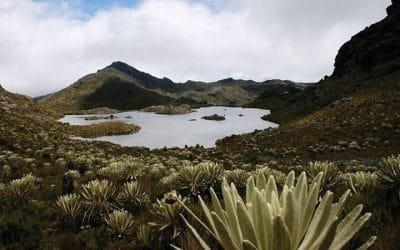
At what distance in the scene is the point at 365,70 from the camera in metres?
63.4

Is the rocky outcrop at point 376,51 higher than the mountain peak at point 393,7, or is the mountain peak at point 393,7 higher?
the mountain peak at point 393,7

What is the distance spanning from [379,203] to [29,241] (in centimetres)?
543

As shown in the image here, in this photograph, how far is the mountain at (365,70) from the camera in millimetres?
51003

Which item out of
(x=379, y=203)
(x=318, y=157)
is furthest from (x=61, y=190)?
(x=318, y=157)

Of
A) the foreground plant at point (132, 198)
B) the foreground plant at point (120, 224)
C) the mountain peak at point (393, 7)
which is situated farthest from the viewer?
the mountain peak at point (393, 7)

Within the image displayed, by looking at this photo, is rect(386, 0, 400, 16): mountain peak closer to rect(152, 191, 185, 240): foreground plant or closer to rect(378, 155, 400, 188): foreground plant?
rect(378, 155, 400, 188): foreground plant

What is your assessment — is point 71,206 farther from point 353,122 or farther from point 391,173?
point 353,122

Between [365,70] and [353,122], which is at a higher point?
[365,70]

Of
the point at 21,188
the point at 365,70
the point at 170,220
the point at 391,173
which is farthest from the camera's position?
the point at 365,70

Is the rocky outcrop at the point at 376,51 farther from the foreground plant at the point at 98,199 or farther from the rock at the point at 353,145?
the foreground plant at the point at 98,199

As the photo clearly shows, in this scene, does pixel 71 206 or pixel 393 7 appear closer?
pixel 71 206

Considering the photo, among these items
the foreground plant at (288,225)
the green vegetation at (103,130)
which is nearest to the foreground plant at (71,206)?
the foreground plant at (288,225)

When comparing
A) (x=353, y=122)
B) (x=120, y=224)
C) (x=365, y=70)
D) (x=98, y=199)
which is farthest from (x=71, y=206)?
(x=365, y=70)

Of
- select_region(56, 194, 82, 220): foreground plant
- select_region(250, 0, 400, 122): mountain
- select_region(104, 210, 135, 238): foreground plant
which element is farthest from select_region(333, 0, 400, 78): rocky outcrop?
select_region(104, 210, 135, 238): foreground plant
